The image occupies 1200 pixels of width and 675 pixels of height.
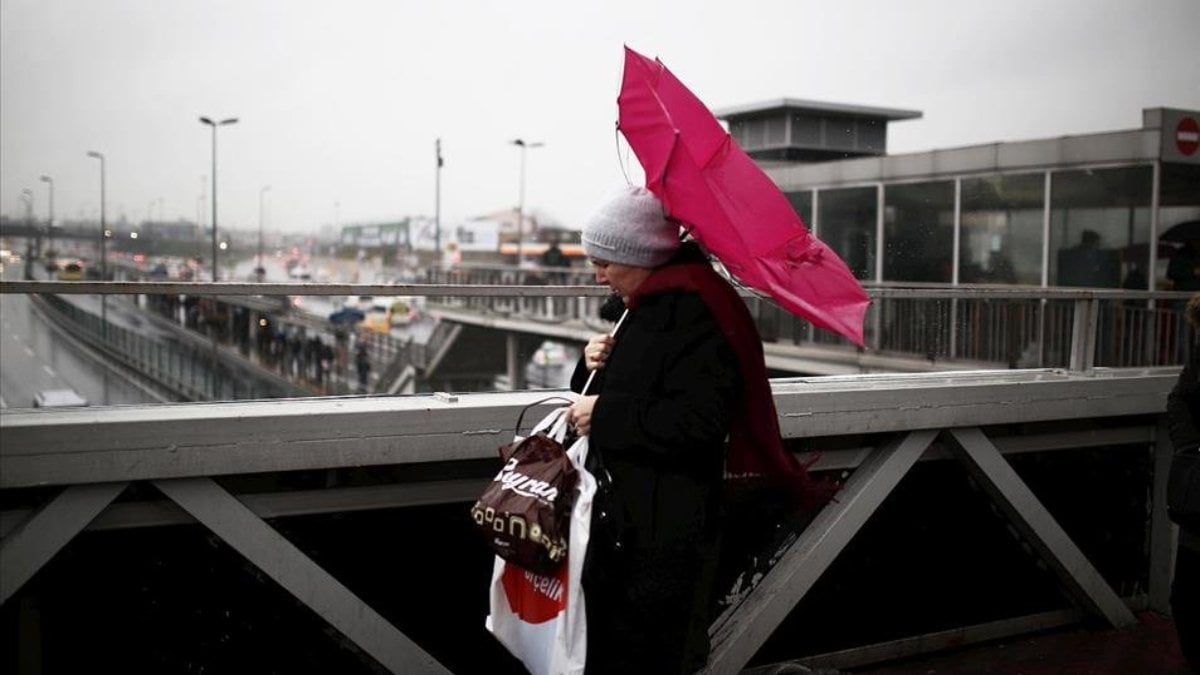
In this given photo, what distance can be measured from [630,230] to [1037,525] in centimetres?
308

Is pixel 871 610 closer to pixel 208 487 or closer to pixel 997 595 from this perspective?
pixel 997 595

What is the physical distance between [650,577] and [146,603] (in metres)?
1.51

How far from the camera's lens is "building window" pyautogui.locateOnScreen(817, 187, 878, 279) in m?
18.4

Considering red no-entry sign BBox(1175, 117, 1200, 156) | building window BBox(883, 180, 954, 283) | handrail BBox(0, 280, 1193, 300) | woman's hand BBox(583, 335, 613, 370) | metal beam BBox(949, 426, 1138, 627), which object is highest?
red no-entry sign BBox(1175, 117, 1200, 156)

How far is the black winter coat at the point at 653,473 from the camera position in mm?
2502

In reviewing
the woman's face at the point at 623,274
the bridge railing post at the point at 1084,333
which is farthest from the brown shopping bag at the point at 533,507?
the bridge railing post at the point at 1084,333

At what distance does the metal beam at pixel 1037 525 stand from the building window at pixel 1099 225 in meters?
10.7

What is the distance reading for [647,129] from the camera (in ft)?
8.36

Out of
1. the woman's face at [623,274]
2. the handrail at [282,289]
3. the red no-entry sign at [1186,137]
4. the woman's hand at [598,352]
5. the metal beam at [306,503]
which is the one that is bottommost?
the metal beam at [306,503]

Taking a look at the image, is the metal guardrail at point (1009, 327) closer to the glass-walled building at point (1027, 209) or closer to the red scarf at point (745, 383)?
the glass-walled building at point (1027, 209)

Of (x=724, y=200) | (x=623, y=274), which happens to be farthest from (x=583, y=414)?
(x=724, y=200)

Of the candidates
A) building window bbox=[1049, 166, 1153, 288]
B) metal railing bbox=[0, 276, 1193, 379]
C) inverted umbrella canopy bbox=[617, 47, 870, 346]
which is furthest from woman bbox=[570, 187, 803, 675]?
building window bbox=[1049, 166, 1153, 288]

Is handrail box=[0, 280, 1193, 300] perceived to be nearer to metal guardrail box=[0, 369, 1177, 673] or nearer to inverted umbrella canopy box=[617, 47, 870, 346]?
metal guardrail box=[0, 369, 1177, 673]

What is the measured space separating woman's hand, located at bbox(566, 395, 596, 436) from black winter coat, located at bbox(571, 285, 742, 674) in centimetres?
2
